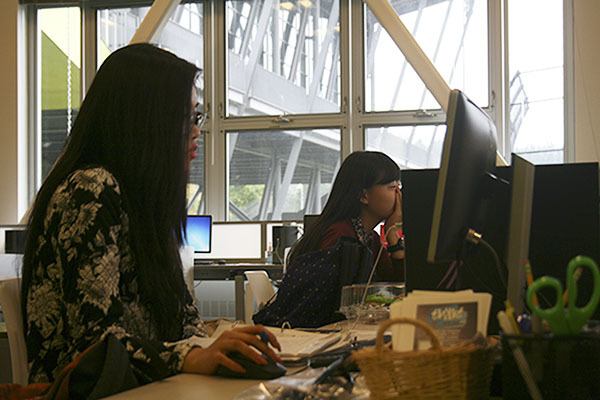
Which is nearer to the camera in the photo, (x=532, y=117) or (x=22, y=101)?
(x=532, y=117)

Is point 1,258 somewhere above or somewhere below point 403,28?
below

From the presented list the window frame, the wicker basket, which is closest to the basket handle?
the wicker basket

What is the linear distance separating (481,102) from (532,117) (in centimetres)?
44

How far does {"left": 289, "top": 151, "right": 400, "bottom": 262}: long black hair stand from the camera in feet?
9.51

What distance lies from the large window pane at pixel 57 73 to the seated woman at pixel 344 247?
4.88 m

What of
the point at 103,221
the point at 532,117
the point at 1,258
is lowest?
the point at 1,258

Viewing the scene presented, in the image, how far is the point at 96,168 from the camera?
159 centimetres

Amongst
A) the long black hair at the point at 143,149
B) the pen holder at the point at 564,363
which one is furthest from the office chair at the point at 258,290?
the pen holder at the point at 564,363

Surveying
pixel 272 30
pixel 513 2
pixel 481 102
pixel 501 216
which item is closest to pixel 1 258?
pixel 272 30

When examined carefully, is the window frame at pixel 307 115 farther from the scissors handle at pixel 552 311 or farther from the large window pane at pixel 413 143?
the scissors handle at pixel 552 311

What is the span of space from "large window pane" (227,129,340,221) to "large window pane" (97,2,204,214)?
1.00ft

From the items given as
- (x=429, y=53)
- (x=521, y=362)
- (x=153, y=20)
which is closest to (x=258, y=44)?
(x=153, y=20)

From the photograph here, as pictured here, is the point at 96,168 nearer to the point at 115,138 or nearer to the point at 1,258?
the point at 115,138

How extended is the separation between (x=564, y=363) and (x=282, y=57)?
21.1 ft
